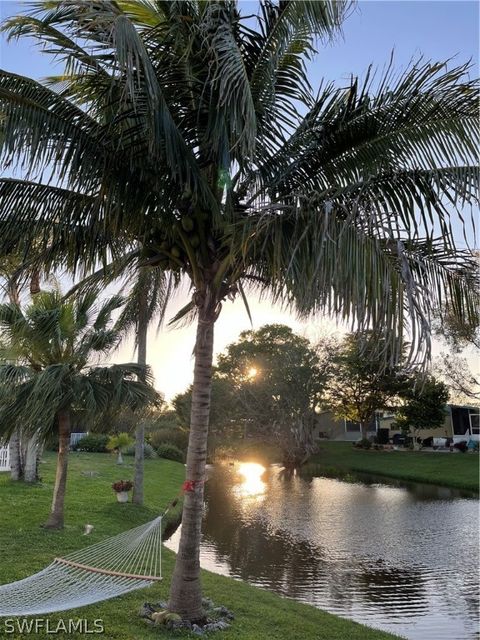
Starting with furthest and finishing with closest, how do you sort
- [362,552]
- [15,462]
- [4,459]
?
[4,459]
[15,462]
[362,552]

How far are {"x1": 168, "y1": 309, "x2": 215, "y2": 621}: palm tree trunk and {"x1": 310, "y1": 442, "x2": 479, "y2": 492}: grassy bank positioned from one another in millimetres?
16813

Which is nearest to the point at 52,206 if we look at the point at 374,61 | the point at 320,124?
the point at 320,124

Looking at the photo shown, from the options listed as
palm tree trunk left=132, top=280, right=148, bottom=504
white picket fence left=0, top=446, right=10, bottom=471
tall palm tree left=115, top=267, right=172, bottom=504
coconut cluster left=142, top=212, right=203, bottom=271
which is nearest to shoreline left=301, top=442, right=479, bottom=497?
palm tree trunk left=132, top=280, right=148, bottom=504

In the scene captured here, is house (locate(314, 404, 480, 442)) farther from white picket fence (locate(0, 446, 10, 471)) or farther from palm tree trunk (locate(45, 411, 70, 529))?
palm tree trunk (locate(45, 411, 70, 529))

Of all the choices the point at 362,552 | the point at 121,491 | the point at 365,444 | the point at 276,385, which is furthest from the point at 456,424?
the point at 121,491

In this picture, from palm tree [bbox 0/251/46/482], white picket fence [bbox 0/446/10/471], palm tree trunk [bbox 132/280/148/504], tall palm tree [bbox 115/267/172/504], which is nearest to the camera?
palm tree [bbox 0/251/46/482]

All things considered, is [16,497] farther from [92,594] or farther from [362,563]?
[92,594]

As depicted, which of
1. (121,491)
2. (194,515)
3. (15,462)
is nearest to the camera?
(194,515)

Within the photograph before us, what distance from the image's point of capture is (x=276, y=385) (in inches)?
1141

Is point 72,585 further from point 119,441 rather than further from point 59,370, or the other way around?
point 119,441

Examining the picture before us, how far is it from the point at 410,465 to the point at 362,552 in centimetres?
1586

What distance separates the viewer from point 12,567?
253 inches

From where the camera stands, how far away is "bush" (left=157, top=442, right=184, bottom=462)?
29234 mm

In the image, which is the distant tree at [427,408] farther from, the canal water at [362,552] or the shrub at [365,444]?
the canal water at [362,552]
